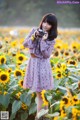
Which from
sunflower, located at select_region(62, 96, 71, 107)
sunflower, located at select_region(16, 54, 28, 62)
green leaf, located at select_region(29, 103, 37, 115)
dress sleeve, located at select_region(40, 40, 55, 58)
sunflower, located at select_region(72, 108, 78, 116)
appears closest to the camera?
sunflower, located at select_region(72, 108, 78, 116)

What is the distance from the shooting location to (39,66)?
2.39 m

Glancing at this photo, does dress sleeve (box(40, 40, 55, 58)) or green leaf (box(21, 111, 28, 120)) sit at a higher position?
dress sleeve (box(40, 40, 55, 58))

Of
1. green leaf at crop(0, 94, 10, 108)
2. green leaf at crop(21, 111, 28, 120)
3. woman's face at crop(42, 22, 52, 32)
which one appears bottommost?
green leaf at crop(21, 111, 28, 120)

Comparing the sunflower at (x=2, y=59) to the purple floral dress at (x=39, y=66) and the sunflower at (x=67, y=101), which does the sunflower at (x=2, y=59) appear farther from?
the sunflower at (x=67, y=101)

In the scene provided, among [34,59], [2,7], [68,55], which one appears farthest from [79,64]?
[2,7]

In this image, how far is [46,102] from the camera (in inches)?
93.7

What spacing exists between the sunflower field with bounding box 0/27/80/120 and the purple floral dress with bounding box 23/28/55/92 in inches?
2.0

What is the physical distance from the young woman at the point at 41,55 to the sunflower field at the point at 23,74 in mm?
48

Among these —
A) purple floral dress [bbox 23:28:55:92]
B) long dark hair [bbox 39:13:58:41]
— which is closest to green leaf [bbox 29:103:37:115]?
purple floral dress [bbox 23:28:55:92]

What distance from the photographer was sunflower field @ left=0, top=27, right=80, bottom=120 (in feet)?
7.94

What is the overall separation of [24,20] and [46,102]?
59 cm

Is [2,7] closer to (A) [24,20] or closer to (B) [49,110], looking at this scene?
(A) [24,20]

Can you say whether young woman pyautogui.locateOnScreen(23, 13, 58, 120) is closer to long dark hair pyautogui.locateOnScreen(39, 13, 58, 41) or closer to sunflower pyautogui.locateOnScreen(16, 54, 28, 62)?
long dark hair pyautogui.locateOnScreen(39, 13, 58, 41)

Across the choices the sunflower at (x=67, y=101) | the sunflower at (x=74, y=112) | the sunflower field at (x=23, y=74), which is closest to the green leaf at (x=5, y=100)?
the sunflower field at (x=23, y=74)
